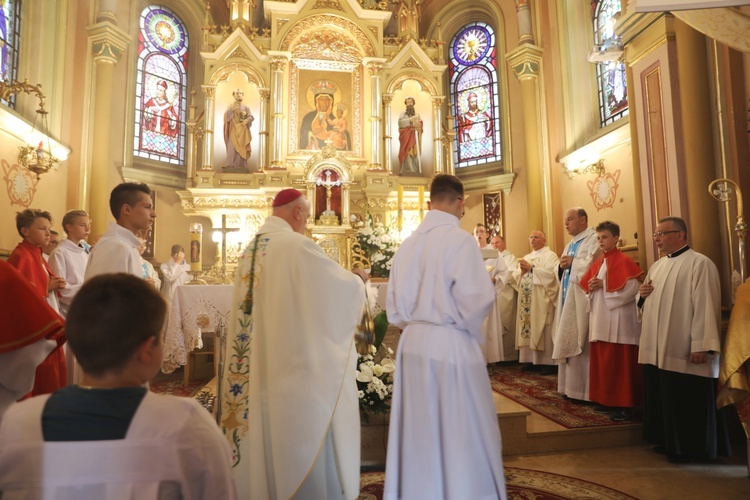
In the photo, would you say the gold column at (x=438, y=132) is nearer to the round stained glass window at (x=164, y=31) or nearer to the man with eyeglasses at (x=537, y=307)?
the man with eyeglasses at (x=537, y=307)

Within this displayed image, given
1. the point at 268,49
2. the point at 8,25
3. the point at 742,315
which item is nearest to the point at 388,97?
the point at 268,49

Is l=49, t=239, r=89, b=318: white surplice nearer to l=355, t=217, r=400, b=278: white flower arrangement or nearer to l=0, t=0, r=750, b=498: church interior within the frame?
l=0, t=0, r=750, b=498: church interior

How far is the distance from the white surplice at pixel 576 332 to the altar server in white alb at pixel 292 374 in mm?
3071

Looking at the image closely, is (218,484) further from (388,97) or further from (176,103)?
(176,103)

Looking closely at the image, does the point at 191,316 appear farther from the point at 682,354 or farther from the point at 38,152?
the point at 682,354

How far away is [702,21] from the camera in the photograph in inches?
153

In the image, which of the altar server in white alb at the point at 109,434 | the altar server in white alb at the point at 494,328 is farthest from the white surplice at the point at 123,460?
the altar server in white alb at the point at 494,328

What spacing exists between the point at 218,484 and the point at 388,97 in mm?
10512

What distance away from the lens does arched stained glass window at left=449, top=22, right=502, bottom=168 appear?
1185cm

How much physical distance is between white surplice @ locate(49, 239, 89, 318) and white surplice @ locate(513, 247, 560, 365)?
17.3 feet

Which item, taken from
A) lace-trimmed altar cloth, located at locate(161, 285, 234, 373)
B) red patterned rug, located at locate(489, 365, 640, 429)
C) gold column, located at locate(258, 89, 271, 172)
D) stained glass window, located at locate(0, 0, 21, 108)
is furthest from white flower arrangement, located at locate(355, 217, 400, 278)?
stained glass window, located at locate(0, 0, 21, 108)

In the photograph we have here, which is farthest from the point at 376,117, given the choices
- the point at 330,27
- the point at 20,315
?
the point at 20,315

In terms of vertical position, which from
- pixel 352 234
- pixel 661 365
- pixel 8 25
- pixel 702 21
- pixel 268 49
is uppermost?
pixel 268 49

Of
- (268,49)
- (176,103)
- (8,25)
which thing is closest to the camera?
(8,25)
